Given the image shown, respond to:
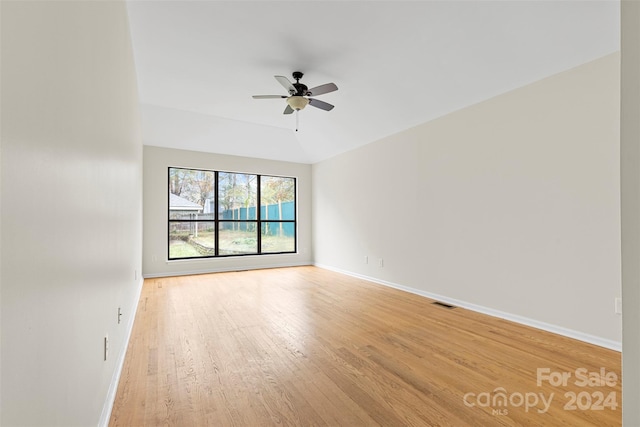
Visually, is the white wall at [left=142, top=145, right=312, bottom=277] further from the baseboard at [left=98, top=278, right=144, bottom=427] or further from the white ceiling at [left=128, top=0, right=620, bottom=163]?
the baseboard at [left=98, top=278, right=144, bottom=427]

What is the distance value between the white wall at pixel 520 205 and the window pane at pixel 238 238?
9.72ft

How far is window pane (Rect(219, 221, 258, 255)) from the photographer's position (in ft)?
20.6

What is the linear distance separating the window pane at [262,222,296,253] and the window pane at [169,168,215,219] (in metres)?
1.26

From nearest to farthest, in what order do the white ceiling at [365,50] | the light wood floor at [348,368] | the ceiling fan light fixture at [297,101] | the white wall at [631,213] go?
1. the white wall at [631,213]
2. the light wood floor at [348,368]
3. the white ceiling at [365,50]
4. the ceiling fan light fixture at [297,101]

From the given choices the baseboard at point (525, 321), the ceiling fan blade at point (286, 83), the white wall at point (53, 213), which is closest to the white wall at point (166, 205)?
the baseboard at point (525, 321)

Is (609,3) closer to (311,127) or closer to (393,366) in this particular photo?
(393,366)

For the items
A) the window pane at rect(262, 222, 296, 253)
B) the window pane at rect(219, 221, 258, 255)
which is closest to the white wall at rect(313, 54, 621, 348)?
the window pane at rect(262, 222, 296, 253)

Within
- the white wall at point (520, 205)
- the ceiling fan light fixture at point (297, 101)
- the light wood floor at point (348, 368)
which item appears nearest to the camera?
the light wood floor at point (348, 368)

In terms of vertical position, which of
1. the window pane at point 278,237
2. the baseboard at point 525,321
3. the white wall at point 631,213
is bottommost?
the baseboard at point 525,321

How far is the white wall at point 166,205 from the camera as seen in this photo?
215 inches

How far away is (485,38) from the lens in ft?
8.95

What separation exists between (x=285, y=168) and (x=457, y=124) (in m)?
3.95

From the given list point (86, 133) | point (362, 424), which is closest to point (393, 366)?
point (362, 424)

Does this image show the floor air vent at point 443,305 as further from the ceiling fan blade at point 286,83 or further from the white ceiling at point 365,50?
the ceiling fan blade at point 286,83
